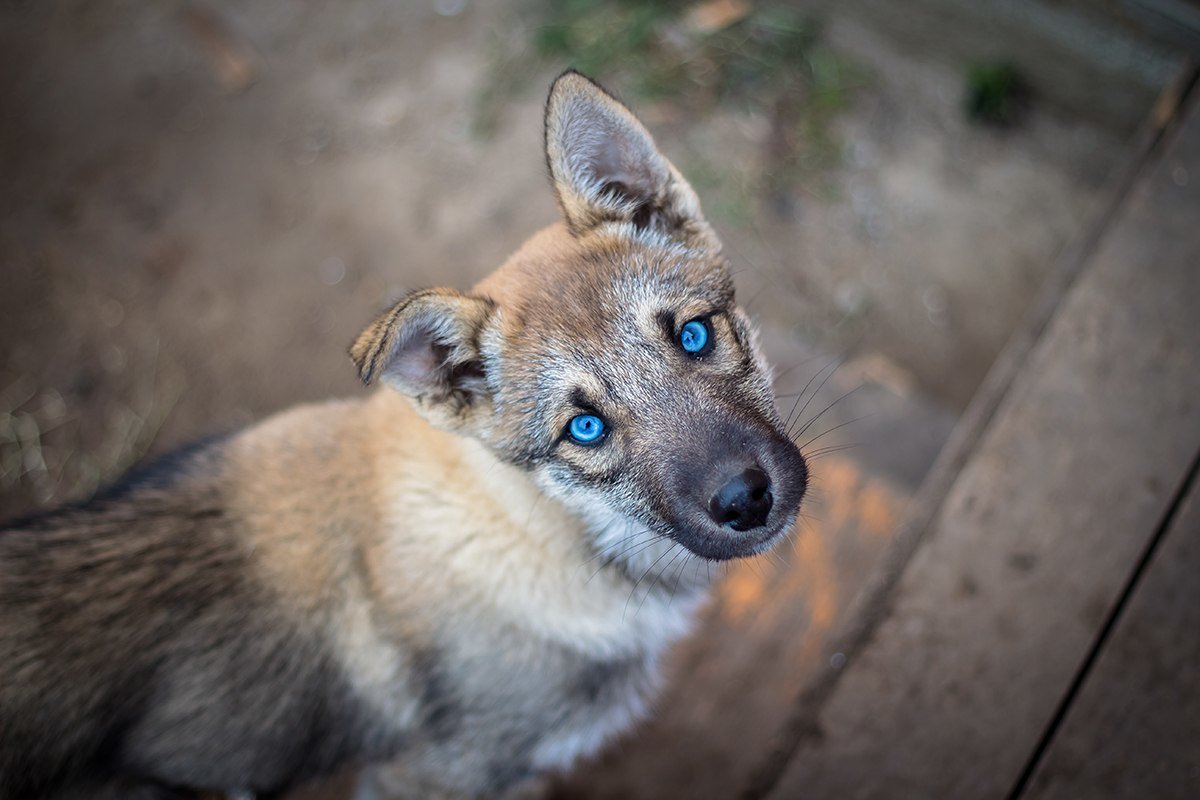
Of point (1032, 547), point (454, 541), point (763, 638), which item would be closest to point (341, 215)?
point (454, 541)

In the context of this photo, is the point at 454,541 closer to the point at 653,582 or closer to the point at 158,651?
the point at 653,582

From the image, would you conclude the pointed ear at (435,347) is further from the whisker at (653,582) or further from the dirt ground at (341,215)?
the dirt ground at (341,215)

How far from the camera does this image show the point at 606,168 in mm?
3176

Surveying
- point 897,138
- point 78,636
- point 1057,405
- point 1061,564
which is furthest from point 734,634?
point 897,138

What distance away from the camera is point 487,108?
674cm

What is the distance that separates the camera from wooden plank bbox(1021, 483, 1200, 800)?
2.91m

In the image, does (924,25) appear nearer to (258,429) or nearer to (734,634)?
(734,634)

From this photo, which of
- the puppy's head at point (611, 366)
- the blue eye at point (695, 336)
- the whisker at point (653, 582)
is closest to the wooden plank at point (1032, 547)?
the whisker at point (653, 582)

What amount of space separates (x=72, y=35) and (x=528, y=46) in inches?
164

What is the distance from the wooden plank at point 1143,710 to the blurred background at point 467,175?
1.98 meters

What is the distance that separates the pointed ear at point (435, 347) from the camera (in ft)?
8.63

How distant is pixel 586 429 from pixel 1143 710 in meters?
2.22

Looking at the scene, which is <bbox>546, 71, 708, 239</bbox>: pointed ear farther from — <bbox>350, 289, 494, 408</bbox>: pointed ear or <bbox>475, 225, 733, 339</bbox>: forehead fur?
<bbox>350, 289, 494, 408</bbox>: pointed ear

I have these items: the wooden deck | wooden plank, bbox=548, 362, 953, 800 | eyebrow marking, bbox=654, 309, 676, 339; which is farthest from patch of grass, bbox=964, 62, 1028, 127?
eyebrow marking, bbox=654, 309, 676, 339
